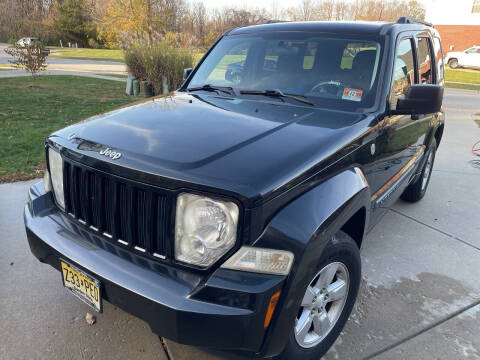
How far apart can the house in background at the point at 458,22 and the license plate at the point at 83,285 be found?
43.2 meters

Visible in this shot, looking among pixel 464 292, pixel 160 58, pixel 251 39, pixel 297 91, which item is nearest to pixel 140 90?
pixel 160 58

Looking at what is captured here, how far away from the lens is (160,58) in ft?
37.7

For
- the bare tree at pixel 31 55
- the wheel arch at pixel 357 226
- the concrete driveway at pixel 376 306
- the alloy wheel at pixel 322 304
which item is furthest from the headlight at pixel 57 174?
the bare tree at pixel 31 55

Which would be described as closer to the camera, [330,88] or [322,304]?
[322,304]

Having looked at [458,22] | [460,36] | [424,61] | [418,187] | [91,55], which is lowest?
[418,187]

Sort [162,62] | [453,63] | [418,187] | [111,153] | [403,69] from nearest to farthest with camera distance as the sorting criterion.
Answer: [111,153]
[403,69]
[418,187]
[162,62]
[453,63]

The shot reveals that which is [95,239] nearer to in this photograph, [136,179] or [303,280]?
[136,179]

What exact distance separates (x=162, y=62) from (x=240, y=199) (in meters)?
10.8

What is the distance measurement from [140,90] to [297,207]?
38.0 ft

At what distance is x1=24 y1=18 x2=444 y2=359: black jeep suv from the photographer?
158cm

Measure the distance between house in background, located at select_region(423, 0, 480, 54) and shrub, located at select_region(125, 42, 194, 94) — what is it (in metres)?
34.8

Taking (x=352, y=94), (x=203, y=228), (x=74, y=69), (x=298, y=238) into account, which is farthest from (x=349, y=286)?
(x=74, y=69)

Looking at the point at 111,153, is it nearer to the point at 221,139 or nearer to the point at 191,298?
the point at 221,139

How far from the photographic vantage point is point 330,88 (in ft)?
8.95
